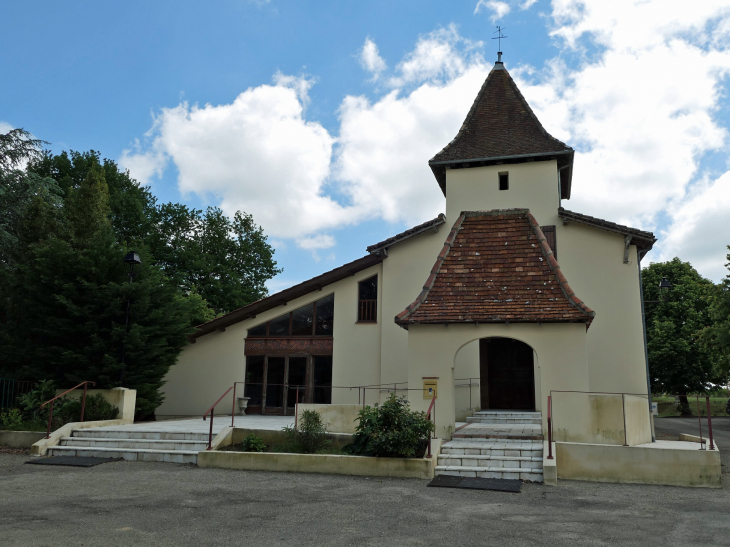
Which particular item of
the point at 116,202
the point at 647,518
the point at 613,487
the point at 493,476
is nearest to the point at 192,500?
the point at 493,476

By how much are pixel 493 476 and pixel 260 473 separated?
4.25m

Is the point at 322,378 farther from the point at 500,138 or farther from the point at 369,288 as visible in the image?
the point at 500,138

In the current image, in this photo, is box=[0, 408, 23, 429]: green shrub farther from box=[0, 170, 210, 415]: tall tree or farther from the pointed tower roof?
the pointed tower roof

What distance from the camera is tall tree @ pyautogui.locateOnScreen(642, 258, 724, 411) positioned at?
3288 cm

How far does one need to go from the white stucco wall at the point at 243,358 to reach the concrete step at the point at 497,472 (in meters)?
8.17

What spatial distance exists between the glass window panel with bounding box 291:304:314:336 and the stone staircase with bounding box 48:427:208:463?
7459 millimetres

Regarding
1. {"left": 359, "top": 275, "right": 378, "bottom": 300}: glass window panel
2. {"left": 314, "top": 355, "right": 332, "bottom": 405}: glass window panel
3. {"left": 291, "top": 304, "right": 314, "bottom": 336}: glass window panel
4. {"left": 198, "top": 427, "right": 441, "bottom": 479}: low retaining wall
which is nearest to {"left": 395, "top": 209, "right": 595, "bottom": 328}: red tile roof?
{"left": 198, "top": 427, "right": 441, "bottom": 479}: low retaining wall

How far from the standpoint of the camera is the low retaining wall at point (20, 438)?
12266 millimetres

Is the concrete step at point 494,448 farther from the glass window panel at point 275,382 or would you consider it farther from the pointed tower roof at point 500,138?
the pointed tower roof at point 500,138

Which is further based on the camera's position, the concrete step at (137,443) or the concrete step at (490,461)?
the concrete step at (137,443)

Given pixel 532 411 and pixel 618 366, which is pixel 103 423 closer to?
pixel 532 411

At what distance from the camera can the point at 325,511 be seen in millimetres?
7352

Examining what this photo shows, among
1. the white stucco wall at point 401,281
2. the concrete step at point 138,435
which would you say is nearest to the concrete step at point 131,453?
the concrete step at point 138,435

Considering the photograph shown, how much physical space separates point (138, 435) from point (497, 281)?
8.94 meters
